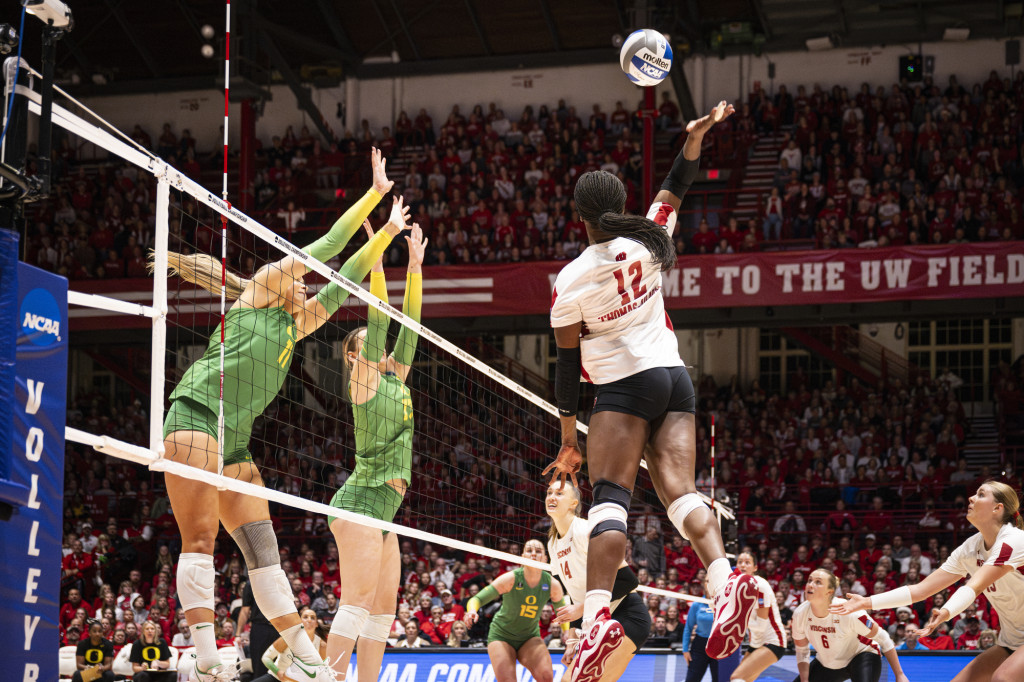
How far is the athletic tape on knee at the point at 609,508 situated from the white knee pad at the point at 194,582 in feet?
6.72

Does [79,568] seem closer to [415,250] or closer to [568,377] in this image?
[415,250]

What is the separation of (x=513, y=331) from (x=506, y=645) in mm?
11741

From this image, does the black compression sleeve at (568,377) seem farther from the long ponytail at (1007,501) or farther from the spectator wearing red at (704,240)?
the spectator wearing red at (704,240)

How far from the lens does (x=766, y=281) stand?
62.2ft

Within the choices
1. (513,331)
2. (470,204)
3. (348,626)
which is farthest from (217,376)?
(470,204)

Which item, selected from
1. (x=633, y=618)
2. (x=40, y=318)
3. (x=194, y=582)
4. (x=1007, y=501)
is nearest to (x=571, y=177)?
(x=633, y=618)

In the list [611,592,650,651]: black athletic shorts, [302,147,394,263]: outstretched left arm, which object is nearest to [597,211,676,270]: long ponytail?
[302,147,394,263]: outstretched left arm

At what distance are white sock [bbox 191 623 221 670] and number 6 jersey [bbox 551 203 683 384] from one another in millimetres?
2310

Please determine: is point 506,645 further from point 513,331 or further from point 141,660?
point 513,331

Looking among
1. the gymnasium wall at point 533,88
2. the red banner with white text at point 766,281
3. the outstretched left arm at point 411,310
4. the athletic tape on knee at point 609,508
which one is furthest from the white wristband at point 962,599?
the gymnasium wall at point 533,88

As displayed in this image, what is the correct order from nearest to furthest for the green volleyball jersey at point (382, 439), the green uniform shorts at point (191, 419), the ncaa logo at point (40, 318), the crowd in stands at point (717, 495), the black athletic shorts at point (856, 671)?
1. the ncaa logo at point (40, 318)
2. the green uniform shorts at point (191, 419)
3. the green volleyball jersey at point (382, 439)
4. the black athletic shorts at point (856, 671)
5. the crowd in stands at point (717, 495)

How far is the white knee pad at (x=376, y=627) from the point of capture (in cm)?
720

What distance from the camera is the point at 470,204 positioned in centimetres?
2372

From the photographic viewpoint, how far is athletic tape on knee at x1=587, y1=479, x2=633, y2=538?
469cm
